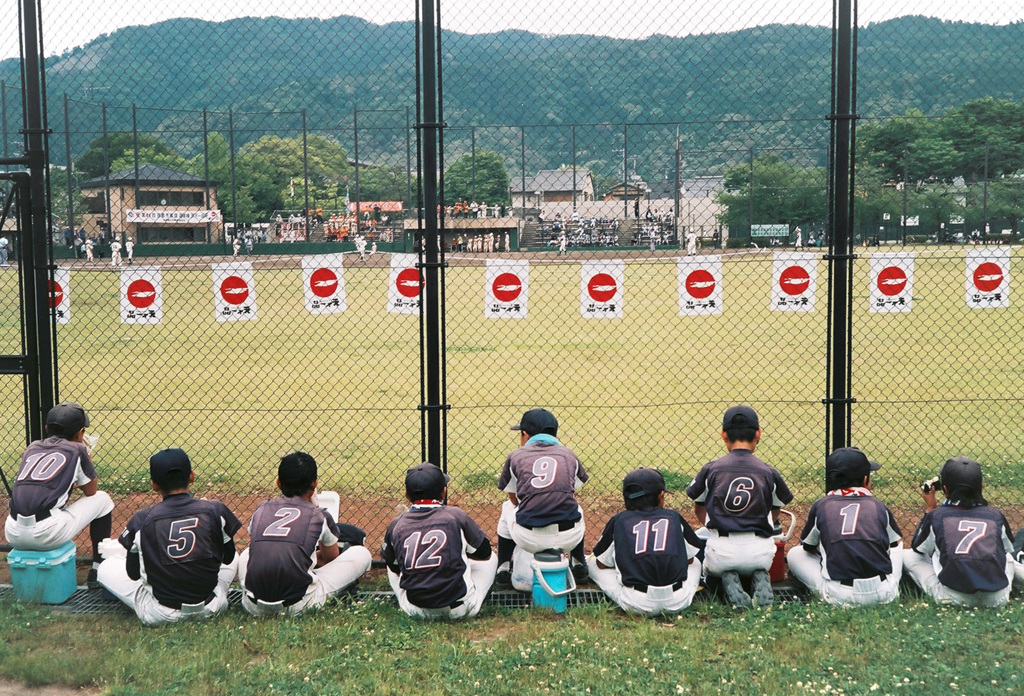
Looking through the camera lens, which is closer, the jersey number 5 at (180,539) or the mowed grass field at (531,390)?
the jersey number 5 at (180,539)

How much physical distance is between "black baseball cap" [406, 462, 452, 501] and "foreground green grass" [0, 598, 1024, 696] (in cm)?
69

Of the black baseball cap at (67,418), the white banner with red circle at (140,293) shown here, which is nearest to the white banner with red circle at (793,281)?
the white banner with red circle at (140,293)

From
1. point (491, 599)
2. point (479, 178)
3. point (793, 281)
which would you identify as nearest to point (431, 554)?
point (491, 599)

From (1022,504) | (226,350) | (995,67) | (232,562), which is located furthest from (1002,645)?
(226,350)

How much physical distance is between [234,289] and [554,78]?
2.86 metres

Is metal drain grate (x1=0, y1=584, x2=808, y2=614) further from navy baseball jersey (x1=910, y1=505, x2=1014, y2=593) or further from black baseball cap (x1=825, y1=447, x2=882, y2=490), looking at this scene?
navy baseball jersey (x1=910, y1=505, x2=1014, y2=593)

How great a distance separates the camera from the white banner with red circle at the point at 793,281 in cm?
617

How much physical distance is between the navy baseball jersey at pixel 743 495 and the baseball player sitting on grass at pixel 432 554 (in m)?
1.41

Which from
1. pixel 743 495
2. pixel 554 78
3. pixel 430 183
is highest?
pixel 554 78

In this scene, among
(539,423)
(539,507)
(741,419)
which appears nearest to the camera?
(539,507)

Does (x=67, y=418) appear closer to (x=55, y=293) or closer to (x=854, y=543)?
(x=55, y=293)

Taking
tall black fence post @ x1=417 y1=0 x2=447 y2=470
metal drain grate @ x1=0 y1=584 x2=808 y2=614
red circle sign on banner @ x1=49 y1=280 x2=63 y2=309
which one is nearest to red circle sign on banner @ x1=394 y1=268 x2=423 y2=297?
tall black fence post @ x1=417 y1=0 x2=447 y2=470

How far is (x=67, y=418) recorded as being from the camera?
571cm

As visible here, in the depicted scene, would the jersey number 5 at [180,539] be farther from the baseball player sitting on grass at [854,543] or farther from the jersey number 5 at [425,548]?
the baseball player sitting on grass at [854,543]
